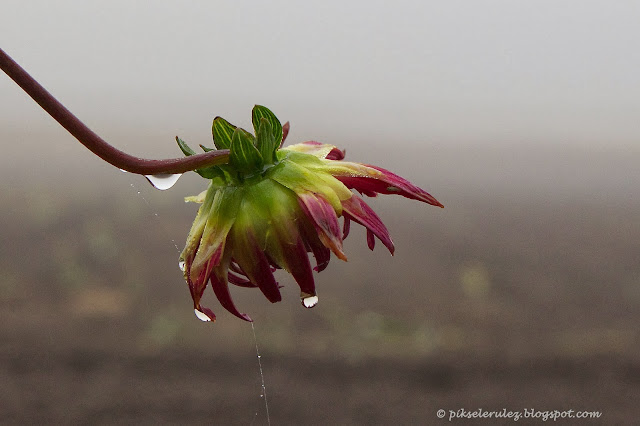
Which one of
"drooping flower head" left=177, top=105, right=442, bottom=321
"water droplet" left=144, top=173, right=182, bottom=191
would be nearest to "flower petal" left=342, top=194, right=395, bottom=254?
"drooping flower head" left=177, top=105, right=442, bottom=321

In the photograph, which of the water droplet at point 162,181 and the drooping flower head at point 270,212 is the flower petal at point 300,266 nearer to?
the drooping flower head at point 270,212

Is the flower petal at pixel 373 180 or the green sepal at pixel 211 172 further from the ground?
the green sepal at pixel 211 172

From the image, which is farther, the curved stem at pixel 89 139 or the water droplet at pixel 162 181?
the water droplet at pixel 162 181

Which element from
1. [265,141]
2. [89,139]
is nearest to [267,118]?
[265,141]

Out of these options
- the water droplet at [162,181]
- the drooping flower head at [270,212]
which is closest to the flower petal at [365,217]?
the drooping flower head at [270,212]

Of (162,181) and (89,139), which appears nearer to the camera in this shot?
(89,139)

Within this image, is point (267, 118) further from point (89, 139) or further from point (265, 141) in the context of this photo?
point (89, 139)
